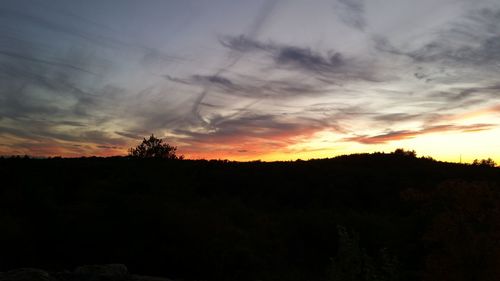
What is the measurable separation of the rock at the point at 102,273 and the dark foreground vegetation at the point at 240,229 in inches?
139

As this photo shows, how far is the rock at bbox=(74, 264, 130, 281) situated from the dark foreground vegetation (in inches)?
139

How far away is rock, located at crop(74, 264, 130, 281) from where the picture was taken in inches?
451

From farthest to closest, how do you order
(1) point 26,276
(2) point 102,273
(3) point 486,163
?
1. (3) point 486,163
2. (2) point 102,273
3. (1) point 26,276

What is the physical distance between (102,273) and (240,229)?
31.5 ft

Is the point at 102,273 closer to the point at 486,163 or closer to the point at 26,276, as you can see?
the point at 26,276

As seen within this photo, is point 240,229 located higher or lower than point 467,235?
lower

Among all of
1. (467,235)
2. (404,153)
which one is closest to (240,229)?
(467,235)

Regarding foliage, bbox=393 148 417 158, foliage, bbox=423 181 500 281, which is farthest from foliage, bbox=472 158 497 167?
foliage, bbox=423 181 500 281

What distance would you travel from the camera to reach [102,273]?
11.6 m

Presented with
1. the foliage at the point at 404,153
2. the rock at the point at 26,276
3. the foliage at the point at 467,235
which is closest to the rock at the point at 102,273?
the rock at the point at 26,276

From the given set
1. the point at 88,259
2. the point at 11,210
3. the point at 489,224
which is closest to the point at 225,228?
the point at 88,259

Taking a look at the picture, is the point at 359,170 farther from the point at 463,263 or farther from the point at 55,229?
the point at 463,263

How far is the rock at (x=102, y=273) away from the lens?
11.5 m

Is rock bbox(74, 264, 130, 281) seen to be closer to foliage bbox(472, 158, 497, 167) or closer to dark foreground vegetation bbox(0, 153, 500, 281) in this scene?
dark foreground vegetation bbox(0, 153, 500, 281)
